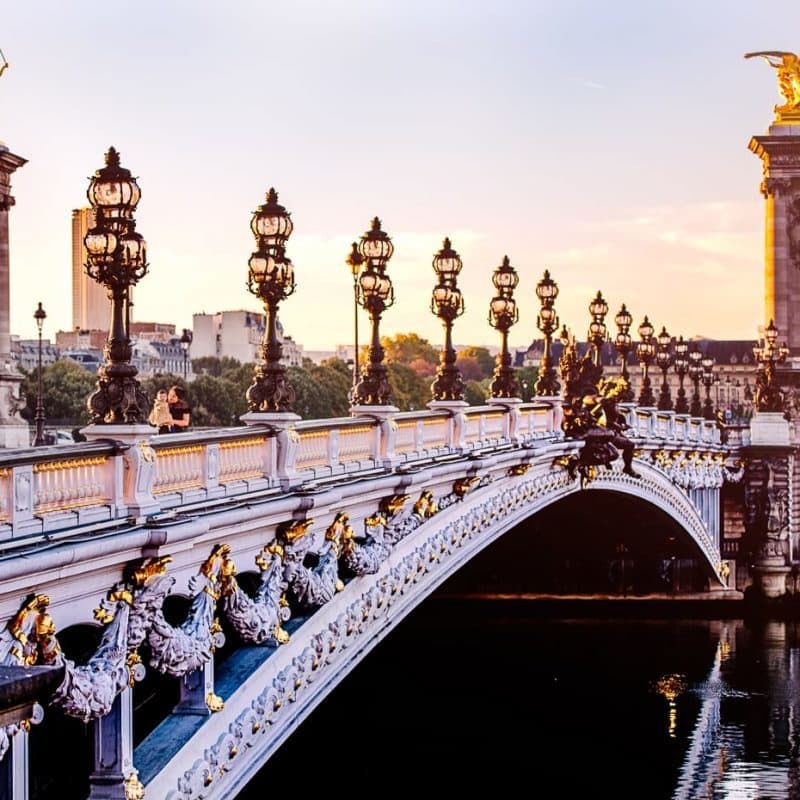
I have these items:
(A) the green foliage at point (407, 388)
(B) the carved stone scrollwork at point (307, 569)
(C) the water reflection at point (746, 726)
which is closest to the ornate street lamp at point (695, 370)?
(A) the green foliage at point (407, 388)

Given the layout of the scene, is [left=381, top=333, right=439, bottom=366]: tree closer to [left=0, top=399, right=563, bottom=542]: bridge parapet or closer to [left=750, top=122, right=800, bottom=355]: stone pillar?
[left=750, top=122, right=800, bottom=355]: stone pillar

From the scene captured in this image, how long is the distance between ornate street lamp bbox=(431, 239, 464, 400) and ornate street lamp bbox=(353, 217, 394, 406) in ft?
12.9

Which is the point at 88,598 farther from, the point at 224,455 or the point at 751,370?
the point at 751,370

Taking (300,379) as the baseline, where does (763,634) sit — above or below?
below

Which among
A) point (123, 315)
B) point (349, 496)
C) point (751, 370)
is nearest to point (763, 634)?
point (349, 496)

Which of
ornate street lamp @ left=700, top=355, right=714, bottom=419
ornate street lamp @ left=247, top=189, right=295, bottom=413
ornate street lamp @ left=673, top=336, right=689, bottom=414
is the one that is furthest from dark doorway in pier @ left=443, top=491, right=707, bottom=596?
ornate street lamp @ left=247, top=189, right=295, bottom=413

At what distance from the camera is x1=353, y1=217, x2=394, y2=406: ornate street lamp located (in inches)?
952

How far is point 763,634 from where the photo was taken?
197ft

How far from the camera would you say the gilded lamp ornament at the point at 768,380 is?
72188mm

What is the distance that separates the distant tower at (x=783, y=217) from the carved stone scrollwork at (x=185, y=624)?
67.6 meters

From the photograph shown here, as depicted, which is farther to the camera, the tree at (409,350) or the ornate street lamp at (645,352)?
the tree at (409,350)

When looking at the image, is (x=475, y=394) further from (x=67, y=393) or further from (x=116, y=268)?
(x=116, y=268)

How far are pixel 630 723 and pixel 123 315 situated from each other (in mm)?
30552

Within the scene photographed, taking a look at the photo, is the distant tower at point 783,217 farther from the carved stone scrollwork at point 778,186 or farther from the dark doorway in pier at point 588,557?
the dark doorway in pier at point 588,557
